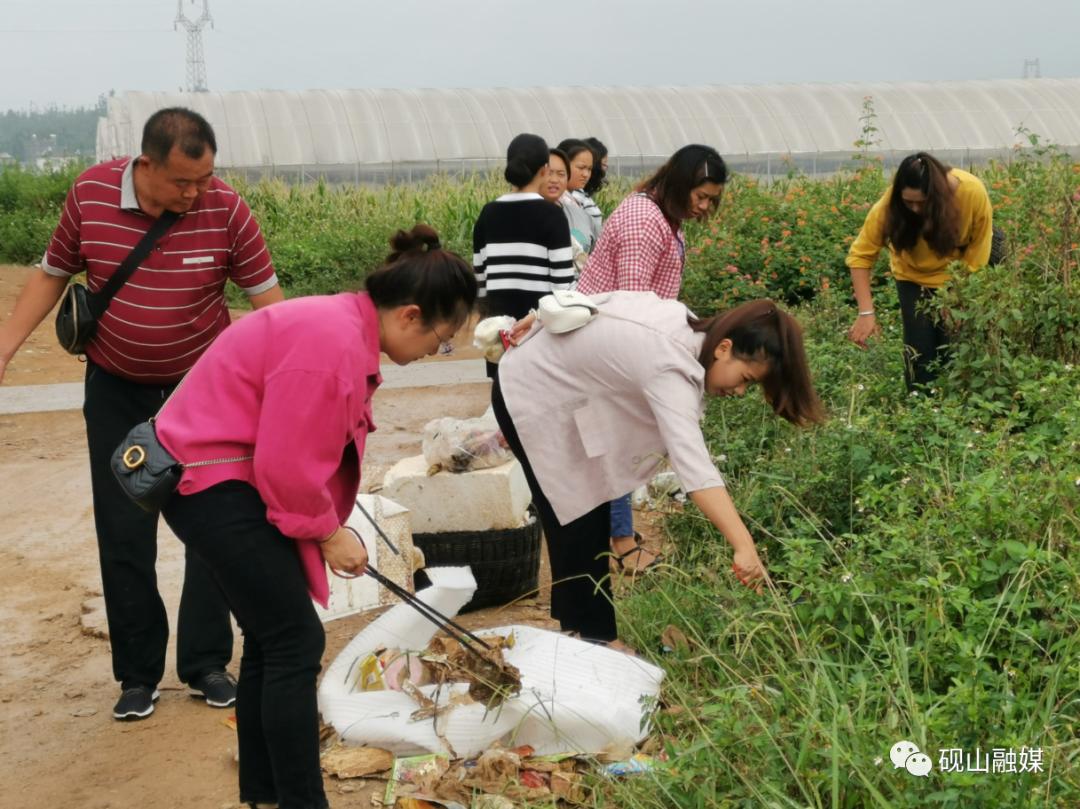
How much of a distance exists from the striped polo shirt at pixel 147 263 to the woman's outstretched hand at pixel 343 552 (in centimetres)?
127

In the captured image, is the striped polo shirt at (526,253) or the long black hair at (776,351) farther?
the striped polo shirt at (526,253)

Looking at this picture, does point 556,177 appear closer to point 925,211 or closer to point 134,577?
point 925,211

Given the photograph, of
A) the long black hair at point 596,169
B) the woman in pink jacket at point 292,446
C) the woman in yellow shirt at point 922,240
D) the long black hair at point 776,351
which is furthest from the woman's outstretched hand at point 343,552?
the long black hair at point 596,169

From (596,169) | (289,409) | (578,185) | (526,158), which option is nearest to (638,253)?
(526,158)

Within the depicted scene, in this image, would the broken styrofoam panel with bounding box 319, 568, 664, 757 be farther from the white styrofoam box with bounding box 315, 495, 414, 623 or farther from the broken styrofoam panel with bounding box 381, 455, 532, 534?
the broken styrofoam panel with bounding box 381, 455, 532, 534

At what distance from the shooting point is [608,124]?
2283cm

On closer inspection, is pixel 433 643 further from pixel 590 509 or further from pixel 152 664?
pixel 152 664

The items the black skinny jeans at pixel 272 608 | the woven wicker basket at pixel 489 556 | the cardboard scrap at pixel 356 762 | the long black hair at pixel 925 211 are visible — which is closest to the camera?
the black skinny jeans at pixel 272 608

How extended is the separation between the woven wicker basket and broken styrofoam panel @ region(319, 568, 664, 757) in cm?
104

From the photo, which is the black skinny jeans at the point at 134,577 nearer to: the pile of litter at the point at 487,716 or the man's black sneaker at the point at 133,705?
the man's black sneaker at the point at 133,705

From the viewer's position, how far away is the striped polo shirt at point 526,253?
5.79 metres

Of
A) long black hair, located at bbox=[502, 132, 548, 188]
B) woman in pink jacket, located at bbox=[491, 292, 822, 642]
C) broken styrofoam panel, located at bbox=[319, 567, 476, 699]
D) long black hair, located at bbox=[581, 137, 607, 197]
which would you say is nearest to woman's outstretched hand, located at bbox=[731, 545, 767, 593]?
woman in pink jacket, located at bbox=[491, 292, 822, 642]

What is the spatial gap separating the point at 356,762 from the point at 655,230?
2.25 m

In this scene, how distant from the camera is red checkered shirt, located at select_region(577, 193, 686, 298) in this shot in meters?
4.91
